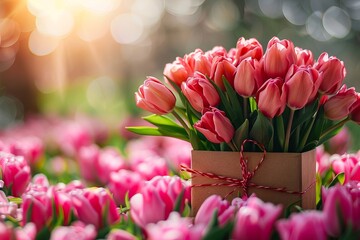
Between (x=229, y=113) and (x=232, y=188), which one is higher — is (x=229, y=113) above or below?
above

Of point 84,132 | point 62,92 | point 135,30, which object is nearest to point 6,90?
point 62,92

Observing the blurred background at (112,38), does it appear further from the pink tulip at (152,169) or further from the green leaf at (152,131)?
the green leaf at (152,131)

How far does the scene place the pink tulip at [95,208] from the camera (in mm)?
1139

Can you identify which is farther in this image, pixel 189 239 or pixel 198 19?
pixel 198 19

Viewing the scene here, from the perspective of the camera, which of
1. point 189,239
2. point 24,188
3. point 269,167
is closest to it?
point 189,239

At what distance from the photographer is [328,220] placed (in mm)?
1006

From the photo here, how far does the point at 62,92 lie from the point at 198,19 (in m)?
3.78

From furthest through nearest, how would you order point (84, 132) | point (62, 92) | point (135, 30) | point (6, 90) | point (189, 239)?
point (135, 30)
point (62, 92)
point (6, 90)
point (84, 132)
point (189, 239)

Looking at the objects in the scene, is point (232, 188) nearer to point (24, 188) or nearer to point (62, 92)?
point (24, 188)

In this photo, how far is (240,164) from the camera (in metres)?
1.27

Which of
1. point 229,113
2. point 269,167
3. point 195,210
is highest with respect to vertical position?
point 229,113

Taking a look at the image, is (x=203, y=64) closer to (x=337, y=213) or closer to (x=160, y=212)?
(x=160, y=212)

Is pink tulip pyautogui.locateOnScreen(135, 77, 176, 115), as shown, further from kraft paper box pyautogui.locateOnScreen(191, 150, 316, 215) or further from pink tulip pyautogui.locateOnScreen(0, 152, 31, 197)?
pink tulip pyautogui.locateOnScreen(0, 152, 31, 197)

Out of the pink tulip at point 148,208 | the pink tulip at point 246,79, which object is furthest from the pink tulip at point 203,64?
the pink tulip at point 148,208
